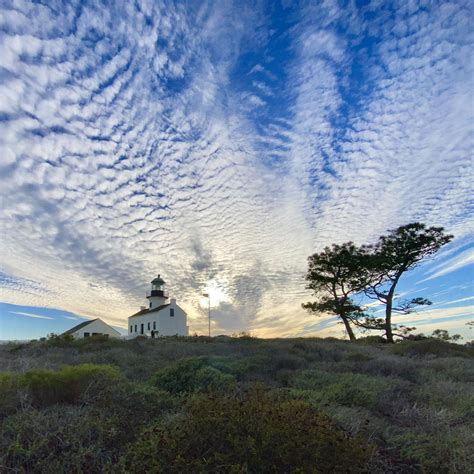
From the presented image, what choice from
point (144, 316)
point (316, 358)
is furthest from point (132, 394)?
point (144, 316)

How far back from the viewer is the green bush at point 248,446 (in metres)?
3.48

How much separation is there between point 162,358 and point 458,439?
9.27m

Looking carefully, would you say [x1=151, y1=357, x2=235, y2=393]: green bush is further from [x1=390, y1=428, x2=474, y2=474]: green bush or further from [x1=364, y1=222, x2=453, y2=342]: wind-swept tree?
[x1=364, y1=222, x2=453, y2=342]: wind-swept tree

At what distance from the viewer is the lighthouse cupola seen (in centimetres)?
5091

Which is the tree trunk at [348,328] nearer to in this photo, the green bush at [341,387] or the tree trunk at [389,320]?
the tree trunk at [389,320]

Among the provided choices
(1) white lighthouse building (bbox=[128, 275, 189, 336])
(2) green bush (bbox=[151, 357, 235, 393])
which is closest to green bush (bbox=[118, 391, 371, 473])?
(2) green bush (bbox=[151, 357, 235, 393])

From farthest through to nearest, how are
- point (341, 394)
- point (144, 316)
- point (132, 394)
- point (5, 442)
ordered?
point (144, 316), point (341, 394), point (132, 394), point (5, 442)

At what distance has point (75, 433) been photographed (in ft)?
14.5

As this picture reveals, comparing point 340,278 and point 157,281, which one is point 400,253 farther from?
point 157,281

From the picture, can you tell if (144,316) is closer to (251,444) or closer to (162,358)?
(162,358)

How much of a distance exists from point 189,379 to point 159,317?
40.1 m

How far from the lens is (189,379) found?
7.92 metres

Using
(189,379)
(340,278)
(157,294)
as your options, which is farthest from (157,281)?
(189,379)

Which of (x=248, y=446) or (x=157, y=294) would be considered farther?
(x=157, y=294)
